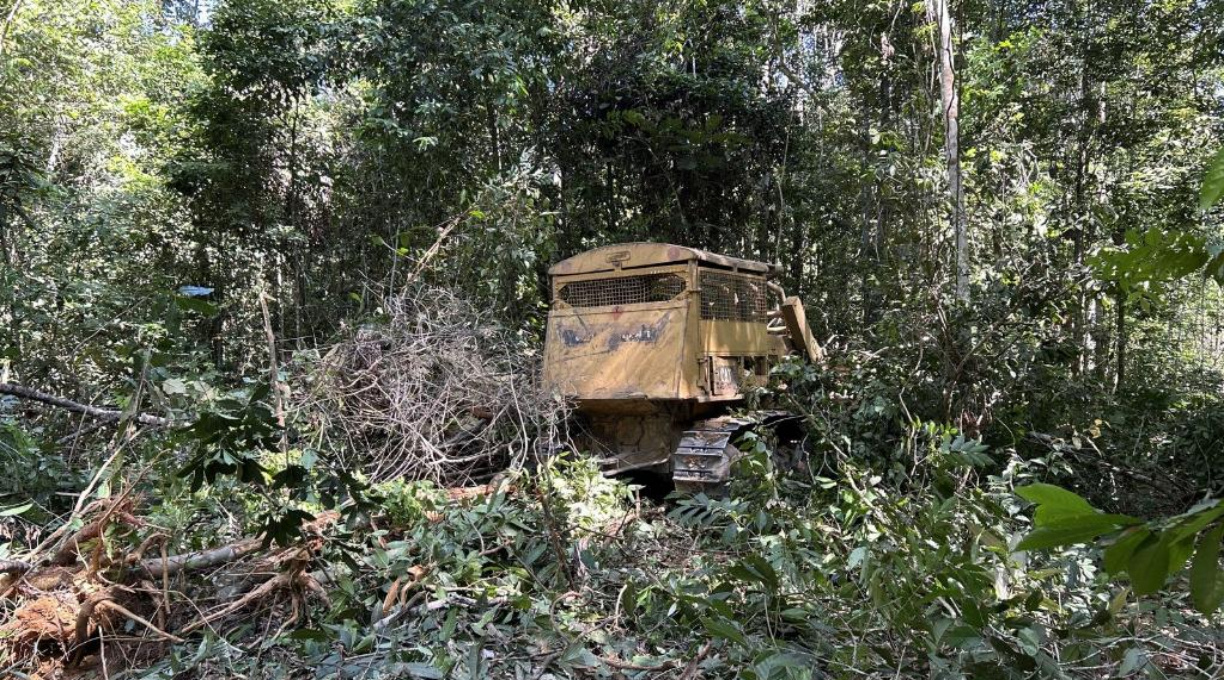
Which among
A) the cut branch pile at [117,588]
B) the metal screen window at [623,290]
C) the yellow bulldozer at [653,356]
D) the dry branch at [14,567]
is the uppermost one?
the metal screen window at [623,290]

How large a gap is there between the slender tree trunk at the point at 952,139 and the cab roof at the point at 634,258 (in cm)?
174

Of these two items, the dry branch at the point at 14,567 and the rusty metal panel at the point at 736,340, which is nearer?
the dry branch at the point at 14,567

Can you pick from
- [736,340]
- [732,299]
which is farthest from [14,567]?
[732,299]

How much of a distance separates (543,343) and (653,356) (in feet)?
8.60

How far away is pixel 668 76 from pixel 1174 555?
10847 millimetres

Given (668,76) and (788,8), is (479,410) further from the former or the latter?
(788,8)

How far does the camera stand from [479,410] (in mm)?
5422

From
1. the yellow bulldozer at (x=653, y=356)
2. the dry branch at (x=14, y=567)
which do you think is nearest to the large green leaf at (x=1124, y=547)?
the dry branch at (x=14, y=567)

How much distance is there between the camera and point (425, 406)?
5.38m

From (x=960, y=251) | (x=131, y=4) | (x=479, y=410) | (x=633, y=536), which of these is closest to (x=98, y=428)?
(x=479, y=410)

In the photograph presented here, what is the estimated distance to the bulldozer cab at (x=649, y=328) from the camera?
5.68 m

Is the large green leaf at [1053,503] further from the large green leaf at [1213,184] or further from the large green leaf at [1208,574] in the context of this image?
the large green leaf at [1213,184]

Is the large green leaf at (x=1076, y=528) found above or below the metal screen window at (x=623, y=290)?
below

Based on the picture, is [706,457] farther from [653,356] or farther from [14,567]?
[14,567]
